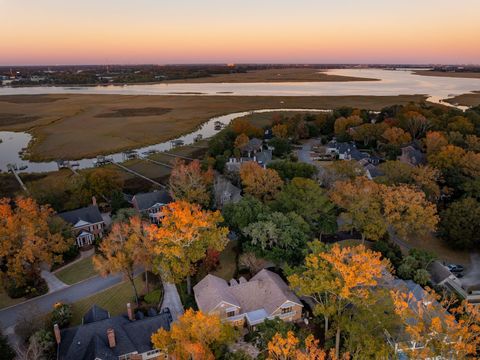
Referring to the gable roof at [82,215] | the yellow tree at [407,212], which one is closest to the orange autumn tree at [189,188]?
the gable roof at [82,215]

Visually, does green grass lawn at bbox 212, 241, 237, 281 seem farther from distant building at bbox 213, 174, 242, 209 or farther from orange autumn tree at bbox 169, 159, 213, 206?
distant building at bbox 213, 174, 242, 209

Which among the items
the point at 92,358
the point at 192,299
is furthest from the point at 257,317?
the point at 92,358

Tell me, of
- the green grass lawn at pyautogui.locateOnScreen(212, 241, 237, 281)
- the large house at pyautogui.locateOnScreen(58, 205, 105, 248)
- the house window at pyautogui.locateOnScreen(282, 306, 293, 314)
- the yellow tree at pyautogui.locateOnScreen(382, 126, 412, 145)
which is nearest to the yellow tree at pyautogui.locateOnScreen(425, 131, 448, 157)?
the yellow tree at pyautogui.locateOnScreen(382, 126, 412, 145)

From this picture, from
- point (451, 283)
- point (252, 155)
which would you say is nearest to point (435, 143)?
point (252, 155)

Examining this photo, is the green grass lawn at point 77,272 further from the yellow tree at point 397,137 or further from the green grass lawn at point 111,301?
the yellow tree at point 397,137

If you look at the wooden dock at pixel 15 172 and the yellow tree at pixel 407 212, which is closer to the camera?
the yellow tree at pixel 407 212
